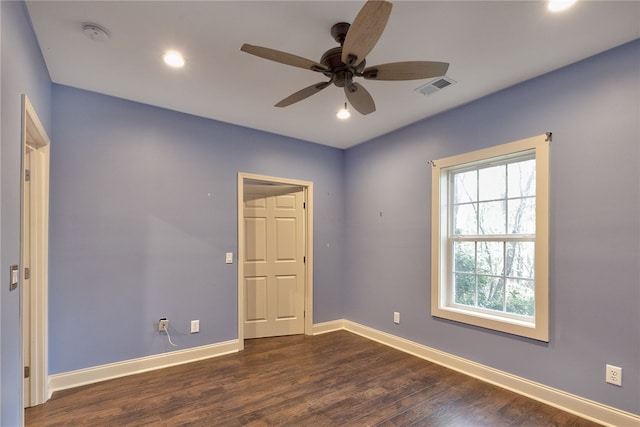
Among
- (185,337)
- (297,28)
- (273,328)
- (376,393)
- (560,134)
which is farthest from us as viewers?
(273,328)

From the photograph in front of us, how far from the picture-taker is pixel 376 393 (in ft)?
8.67

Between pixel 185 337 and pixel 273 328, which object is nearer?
pixel 185 337

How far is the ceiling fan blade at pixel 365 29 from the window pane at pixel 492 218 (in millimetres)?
2005

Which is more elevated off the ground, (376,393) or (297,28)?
(297,28)

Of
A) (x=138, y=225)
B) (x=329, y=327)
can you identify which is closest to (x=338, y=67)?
(x=138, y=225)

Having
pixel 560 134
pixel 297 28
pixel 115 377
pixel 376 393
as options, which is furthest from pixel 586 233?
pixel 115 377

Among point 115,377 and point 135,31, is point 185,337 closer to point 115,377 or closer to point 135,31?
point 115,377

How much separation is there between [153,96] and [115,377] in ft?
8.49

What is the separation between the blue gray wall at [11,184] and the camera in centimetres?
142

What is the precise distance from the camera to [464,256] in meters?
3.22

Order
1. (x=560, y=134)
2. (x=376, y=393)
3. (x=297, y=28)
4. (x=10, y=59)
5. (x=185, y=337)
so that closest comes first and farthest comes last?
(x=10, y=59) → (x=297, y=28) → (x=560, y=134) → (x=376, y=393) → (x=185, y=337)

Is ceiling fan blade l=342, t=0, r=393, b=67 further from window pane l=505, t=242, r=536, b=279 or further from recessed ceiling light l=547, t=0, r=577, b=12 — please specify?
window pane l=505, t=242, r=536, b=279

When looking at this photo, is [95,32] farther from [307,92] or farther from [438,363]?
[438,363]

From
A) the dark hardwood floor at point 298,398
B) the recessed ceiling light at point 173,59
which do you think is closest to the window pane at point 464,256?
the dark hardwood floor at point 298,398
